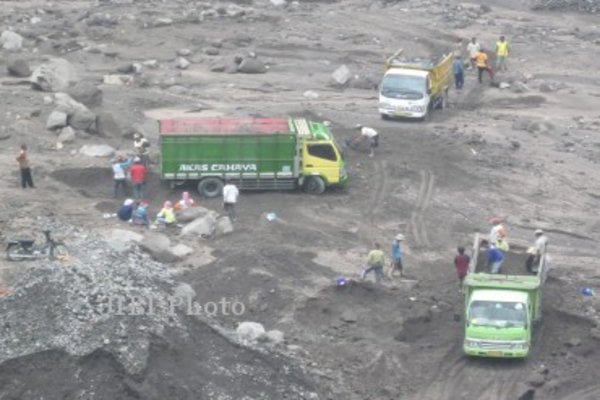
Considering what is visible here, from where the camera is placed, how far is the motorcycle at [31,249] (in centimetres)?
3250

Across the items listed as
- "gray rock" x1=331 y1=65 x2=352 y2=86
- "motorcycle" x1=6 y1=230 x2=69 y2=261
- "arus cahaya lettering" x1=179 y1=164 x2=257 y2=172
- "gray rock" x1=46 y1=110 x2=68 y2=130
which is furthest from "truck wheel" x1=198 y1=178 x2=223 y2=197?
"gray rock" x1=331 y1=65 x2=352 y2=86

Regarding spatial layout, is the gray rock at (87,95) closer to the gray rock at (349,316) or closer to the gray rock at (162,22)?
the gray rock at (162,22)

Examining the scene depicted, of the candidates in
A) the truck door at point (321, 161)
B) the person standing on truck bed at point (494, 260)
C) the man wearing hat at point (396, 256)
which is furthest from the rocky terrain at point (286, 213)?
the person standing on truck bed at point (494, 260)

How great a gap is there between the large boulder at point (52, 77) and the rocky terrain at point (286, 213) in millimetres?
92

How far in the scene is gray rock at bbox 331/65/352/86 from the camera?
188ft

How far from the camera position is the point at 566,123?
52.5m

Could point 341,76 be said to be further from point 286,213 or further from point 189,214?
point 189,214

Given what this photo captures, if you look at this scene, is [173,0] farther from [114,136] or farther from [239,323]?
[239,323]

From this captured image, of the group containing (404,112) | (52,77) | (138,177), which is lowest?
(404,112)

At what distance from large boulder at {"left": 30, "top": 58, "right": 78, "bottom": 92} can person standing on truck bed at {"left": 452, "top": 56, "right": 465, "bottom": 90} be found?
48.8 feet

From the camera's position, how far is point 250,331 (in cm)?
3134

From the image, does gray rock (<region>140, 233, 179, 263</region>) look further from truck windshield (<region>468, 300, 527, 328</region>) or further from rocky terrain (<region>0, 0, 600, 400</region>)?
truck windshield (<region>468, 300, 527, 328</region>)

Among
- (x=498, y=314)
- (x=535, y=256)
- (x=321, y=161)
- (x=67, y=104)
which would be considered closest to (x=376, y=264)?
(x=535, y=256)

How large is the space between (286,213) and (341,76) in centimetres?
1795
